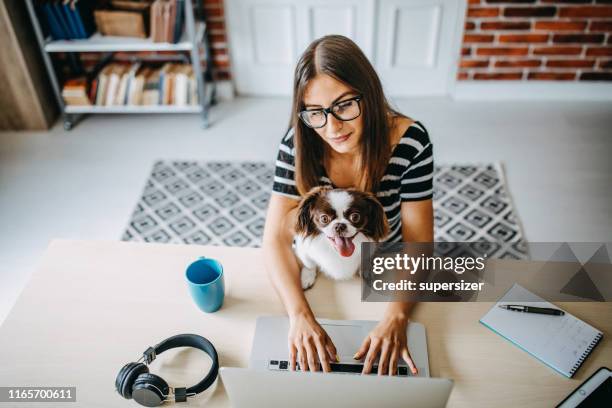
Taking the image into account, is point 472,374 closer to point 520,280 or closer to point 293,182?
point 520,280

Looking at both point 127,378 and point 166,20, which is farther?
point 166,20

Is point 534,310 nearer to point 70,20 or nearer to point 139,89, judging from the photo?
point 139,89

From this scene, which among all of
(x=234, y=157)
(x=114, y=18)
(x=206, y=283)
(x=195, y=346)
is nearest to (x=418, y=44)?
(x=234, y=157)

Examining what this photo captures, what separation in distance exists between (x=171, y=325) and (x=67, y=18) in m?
2.31

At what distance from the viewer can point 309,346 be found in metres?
1.08

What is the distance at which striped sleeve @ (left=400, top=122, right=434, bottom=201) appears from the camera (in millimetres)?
1263

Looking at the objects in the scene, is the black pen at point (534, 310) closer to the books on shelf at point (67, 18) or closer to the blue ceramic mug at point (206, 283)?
the blue ceramic mug at point (206, 283)

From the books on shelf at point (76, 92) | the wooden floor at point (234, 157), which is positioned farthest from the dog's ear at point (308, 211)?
the books on shelf at point (76, 92)

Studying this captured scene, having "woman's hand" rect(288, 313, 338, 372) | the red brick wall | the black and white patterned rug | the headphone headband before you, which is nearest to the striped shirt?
"woman's hand" rect(288, 313, 338, 372)

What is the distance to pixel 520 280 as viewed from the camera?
122 centimetres

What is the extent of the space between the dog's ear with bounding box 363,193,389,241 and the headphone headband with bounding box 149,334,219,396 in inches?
17.3

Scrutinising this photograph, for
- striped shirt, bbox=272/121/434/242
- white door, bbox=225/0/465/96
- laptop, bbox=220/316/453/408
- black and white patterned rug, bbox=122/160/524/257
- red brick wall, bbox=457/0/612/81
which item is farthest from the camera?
white door, bbox=225/0/465/96

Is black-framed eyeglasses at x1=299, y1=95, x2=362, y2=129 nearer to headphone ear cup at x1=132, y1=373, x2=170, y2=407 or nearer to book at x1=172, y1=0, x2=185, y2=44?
headphone ear cup at x1=132, y1=373, x2=170, y2=407

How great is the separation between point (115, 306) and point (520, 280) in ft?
3.24
